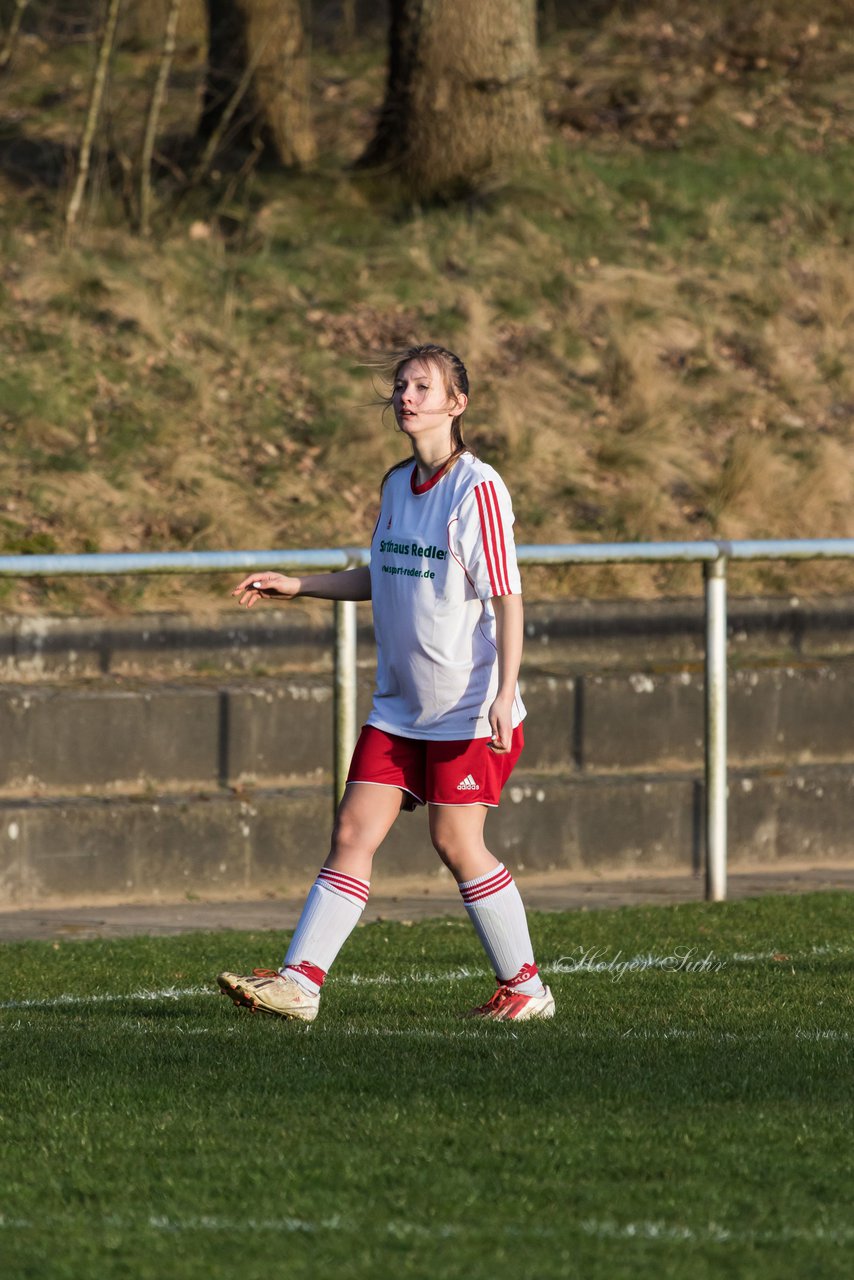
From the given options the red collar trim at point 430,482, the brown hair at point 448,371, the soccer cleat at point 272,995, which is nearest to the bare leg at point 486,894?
the soccer cleat at point 272,995

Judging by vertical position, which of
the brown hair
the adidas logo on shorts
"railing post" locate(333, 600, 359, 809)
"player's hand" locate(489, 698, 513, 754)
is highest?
the brown hair

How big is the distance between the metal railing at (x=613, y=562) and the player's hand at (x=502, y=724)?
3.03m

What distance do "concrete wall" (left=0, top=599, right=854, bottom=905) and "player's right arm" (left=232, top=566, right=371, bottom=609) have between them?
330 centimetres

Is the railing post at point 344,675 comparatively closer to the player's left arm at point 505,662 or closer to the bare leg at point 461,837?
the bare leg at point 461,837

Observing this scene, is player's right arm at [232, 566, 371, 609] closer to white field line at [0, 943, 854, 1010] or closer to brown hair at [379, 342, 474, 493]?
brown hair at [379, 342, 474, 493]

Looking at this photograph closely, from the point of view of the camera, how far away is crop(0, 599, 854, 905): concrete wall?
32.6 ft

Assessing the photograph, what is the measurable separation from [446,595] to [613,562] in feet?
11.3

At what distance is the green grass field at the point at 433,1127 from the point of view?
4.12 metres

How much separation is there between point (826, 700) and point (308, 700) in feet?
9.29

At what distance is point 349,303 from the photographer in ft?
47.9

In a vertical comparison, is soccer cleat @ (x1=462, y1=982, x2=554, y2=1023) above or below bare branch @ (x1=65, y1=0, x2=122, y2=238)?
below

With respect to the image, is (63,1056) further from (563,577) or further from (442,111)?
(442,111)

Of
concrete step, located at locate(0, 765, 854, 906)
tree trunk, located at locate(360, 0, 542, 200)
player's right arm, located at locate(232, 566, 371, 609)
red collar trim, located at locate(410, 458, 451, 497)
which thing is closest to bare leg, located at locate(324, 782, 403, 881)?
player's right arm, located at locate(232, 566, 371, 609)

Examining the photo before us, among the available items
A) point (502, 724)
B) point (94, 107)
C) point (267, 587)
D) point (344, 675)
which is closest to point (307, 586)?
point (267, 587)
